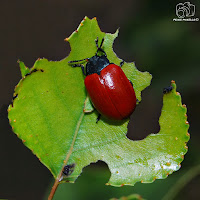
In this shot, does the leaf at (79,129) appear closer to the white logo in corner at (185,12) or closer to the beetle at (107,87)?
the beetle at (107,87)

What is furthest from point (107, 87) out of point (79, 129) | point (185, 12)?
point (185, 12)

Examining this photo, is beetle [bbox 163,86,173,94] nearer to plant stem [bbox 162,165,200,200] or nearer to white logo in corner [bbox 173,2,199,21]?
plant stem [bbox 162,165,200,200]

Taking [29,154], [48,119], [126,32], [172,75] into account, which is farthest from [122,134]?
[29,154]

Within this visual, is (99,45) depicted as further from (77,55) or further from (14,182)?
(14,182)

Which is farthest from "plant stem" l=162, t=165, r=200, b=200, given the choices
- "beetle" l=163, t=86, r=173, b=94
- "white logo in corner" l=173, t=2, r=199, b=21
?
"white logo in corner" l=173, t=2, r=199, b=21

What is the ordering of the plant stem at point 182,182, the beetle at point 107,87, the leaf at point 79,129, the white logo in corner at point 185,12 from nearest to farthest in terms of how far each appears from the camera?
1. the leaf at point 79,129
2. the beetle at point 107,87
3. the plant stem at point 182,182
4. the white logo in corner at point 185,12

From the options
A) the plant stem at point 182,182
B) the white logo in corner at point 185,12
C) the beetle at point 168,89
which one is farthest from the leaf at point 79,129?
the white logo in corner at point 185,12

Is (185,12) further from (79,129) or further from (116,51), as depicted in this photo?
(79,129)
